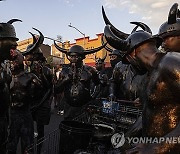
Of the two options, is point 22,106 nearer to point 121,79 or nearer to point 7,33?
point 7,33

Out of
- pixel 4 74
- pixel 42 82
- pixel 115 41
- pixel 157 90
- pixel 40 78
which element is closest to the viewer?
pixel 157 90

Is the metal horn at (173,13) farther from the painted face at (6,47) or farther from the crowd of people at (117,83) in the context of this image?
the painted face at (6,47)

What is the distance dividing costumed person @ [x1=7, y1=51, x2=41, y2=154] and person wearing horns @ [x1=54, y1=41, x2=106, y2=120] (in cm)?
89

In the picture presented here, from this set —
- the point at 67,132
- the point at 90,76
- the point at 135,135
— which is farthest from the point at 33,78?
the point at 135,135

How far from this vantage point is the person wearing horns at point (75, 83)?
607cm

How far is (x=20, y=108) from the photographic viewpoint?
5.46 meters

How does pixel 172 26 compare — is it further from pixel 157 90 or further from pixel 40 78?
pixel 40 78

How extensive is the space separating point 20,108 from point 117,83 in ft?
8.06

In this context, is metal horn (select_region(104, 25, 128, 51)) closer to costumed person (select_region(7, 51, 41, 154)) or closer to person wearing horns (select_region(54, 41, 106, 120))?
costumed person (select_region(7, 51, 41, 154))

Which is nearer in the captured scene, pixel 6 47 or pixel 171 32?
pixel 6 47

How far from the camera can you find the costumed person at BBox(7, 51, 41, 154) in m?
5.35

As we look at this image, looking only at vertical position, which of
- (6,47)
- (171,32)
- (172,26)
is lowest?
(6,47)

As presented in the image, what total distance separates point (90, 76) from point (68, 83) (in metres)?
0.57

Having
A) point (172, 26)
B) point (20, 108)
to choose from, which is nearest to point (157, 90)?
point (172, 26)
